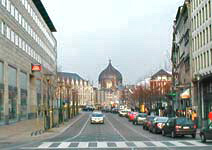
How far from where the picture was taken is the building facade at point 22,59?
48.3 m

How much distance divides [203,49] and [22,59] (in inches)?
1036

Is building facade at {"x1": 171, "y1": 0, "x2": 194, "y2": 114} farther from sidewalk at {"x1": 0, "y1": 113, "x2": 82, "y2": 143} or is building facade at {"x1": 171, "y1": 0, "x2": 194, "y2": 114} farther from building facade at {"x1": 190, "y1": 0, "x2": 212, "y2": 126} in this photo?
sidewalk at {"x1": 0, "y1": 113, "x2": 82, "y2": 143}

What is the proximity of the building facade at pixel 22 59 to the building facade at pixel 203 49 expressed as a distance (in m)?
18.7

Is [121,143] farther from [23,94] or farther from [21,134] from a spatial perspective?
[23,94]

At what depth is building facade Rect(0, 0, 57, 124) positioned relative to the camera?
4828cm

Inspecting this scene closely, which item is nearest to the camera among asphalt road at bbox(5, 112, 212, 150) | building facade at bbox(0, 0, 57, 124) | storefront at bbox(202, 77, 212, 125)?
asphalt road at bbox(5, 112, 212, 150)

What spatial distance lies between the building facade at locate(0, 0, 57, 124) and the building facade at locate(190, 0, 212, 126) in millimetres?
18684

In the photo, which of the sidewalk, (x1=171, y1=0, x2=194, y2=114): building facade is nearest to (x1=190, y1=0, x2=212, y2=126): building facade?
(x1=171, y1=0, x2=194, y2=114): building facade

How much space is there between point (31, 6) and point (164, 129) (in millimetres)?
44760

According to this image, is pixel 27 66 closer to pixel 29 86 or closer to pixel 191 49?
pixel 29 86

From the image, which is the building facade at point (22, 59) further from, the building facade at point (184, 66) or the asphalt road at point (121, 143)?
the building facade at point (184, 66)

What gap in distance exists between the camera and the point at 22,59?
60969mm

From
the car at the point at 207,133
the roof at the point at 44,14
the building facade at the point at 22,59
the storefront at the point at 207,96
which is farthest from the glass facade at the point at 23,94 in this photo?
the car at the point at 207,133

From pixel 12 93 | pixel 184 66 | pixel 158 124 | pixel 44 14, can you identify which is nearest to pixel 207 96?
pixel 158 124
